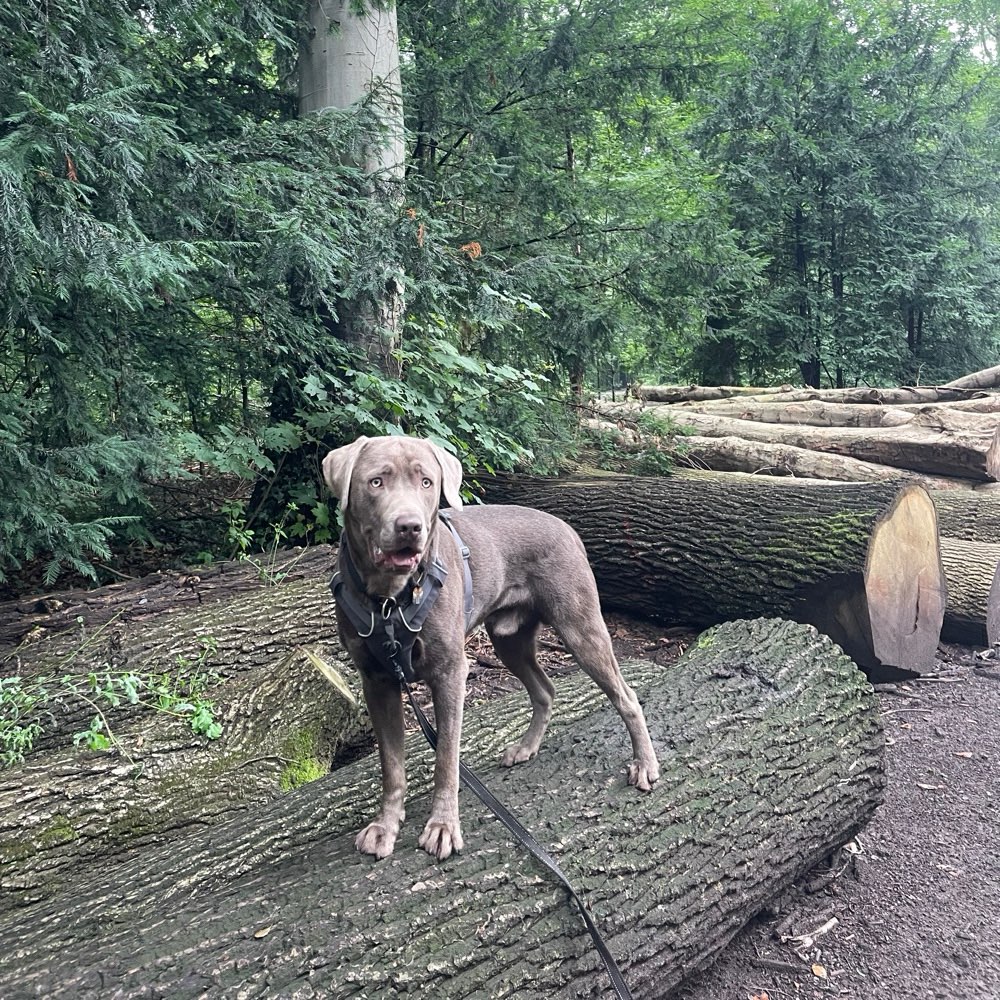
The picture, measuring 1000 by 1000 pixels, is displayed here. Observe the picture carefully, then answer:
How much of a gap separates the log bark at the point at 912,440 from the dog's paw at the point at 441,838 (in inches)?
261


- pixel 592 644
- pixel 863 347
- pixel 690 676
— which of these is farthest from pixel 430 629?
pixel 863 347

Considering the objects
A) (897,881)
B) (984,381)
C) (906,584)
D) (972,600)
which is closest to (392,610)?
(897,881)

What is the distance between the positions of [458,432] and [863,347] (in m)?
11.7

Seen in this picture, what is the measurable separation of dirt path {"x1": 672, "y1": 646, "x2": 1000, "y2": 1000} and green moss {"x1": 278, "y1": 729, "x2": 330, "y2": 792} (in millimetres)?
2154

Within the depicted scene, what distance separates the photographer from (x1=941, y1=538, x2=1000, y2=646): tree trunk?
687cm

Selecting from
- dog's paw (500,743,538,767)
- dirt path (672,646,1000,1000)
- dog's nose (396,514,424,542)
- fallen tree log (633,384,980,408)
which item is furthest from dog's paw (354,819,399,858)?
fallen tree log (633,384,980,408)

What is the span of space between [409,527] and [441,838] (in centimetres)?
115

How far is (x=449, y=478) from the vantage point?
2.88 metres

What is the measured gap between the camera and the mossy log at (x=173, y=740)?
3.54 metres

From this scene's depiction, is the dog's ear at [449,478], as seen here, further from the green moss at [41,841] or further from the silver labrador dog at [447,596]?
the green moss at [41,841]

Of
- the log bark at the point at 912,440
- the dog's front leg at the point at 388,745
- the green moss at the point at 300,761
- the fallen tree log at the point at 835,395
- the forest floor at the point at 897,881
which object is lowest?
the forest floor at the point at 897,881

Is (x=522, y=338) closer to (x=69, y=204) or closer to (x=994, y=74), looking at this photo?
(x=69, y=204)

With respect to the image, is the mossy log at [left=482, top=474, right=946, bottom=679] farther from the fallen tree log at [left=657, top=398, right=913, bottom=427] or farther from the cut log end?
the fallen tree log at [left=657, top=398, right=913, bottom=427]

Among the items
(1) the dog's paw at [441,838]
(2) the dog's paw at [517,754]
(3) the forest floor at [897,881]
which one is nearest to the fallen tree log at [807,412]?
(3) the forest floor at [897,881]
